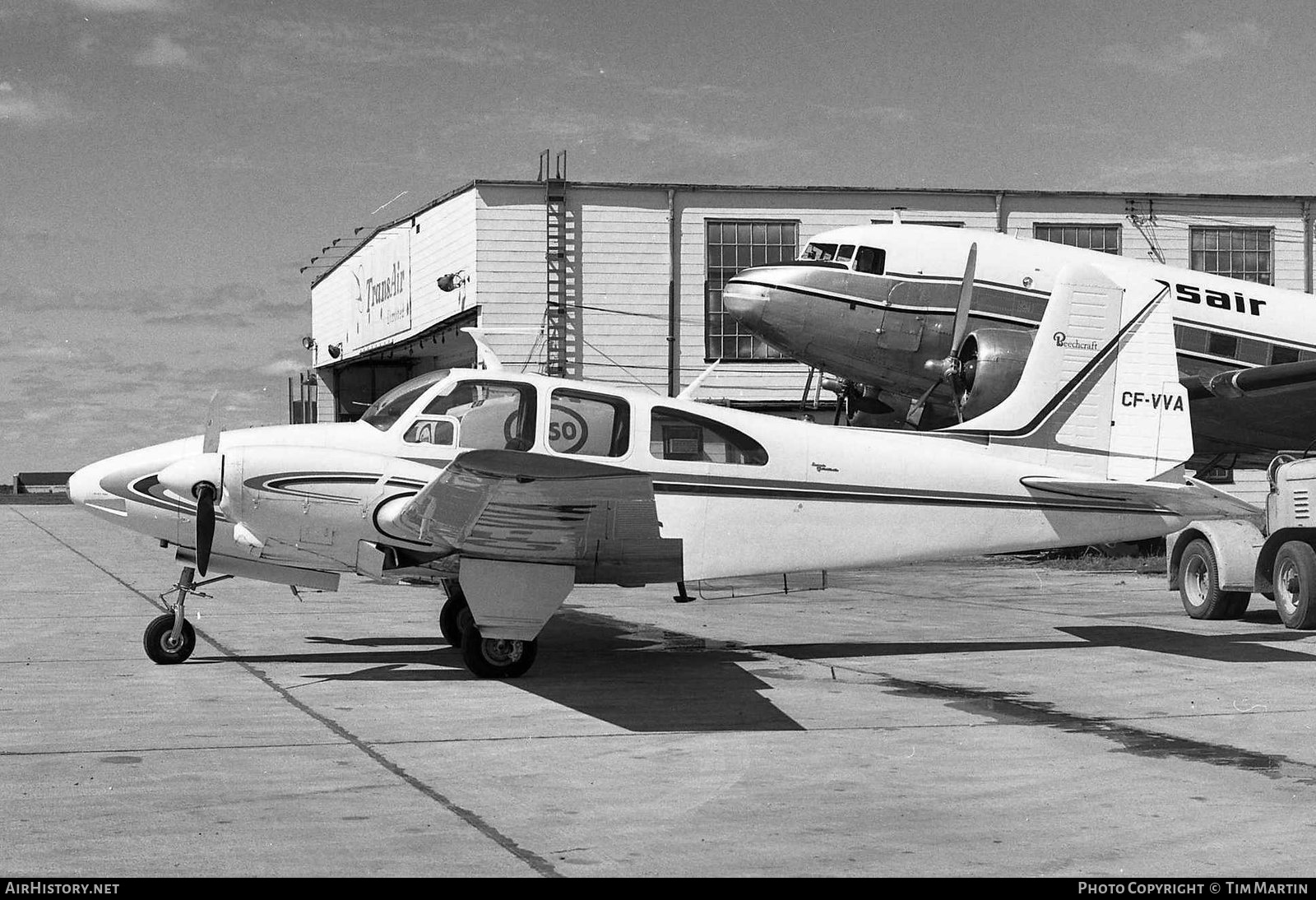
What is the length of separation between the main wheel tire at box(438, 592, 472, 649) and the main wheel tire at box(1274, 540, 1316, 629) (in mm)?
9016

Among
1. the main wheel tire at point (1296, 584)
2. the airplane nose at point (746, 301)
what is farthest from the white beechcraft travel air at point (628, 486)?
the airplane nose at point (746, 301)

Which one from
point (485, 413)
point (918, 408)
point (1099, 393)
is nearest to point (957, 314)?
point (918, 408)

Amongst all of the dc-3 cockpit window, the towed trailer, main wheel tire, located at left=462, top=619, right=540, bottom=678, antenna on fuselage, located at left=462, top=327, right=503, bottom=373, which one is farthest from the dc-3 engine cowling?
main wheel tire, located at left=462, top=619, right=540, bottom=678

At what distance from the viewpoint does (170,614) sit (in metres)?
11.8

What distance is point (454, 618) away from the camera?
1285 cm

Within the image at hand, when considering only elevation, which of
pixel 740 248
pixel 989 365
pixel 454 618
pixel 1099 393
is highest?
pixel 740 248

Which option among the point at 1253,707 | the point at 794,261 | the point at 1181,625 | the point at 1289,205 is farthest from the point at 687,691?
the point at 1289,205

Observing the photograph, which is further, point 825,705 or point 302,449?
point 302,449

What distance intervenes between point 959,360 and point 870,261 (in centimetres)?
251

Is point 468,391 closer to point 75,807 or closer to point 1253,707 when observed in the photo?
point 75,807

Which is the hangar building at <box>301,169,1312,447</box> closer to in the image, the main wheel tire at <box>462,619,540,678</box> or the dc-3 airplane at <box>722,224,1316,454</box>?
the dc-3 airplane at <box>722,224,1316,454</box>

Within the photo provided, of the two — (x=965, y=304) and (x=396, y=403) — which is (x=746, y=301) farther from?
(x=396, y=403)

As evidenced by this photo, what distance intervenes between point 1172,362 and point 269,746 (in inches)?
392

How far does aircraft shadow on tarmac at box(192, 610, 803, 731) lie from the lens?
31.2ft
